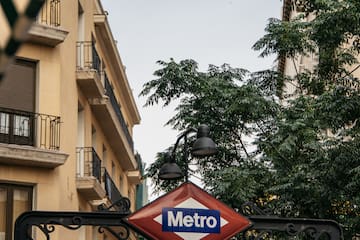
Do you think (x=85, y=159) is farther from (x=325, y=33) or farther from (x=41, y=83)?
(x=325, y=33)

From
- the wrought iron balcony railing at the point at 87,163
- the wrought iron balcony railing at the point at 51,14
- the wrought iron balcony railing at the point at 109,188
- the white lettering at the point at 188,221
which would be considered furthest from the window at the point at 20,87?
the white lettering at the point at 188,221

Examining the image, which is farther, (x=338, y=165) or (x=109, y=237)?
(x=109, y=237)

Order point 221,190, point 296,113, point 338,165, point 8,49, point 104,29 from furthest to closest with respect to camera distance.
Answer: point 104,29, point 296,113, point 221,190, point 338,165, point 8,49

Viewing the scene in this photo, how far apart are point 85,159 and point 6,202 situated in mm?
5642

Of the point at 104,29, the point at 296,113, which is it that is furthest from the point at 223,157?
the point at 104,29

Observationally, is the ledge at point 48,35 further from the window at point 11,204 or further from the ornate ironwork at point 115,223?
the ornate ironwork at point 115,223

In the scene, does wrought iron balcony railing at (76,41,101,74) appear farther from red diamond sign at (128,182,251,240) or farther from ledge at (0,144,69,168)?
red diamond sign at (128,182,251,240)

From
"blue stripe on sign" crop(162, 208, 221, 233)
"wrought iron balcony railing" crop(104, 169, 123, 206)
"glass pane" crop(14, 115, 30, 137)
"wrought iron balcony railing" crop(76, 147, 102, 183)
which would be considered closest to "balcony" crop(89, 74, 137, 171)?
"wrought iron balcony railing" crop(104, 169, 123, 206)

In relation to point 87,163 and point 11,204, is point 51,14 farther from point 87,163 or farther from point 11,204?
point 11,204

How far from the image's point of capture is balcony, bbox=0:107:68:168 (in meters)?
22.2

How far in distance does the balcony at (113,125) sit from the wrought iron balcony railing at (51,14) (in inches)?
183

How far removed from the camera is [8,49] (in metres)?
1.99

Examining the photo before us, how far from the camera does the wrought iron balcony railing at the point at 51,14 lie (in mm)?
24438

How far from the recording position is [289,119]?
74.5 ft
